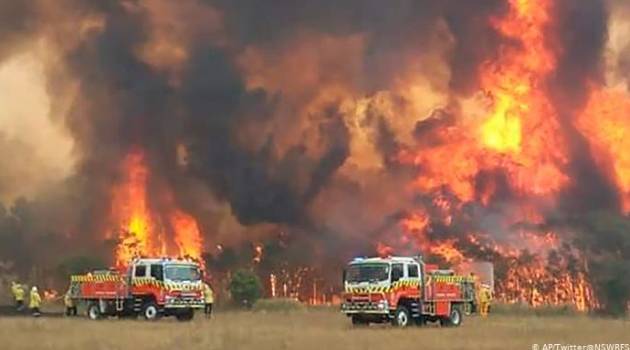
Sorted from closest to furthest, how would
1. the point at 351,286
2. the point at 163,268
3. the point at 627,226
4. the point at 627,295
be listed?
the point at 351,286 < the point at 163,268 < the point at 627,295 < the point at 627,226

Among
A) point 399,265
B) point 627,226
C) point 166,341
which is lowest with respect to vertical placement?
point 166,341

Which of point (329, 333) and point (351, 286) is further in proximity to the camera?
point (351, 286)

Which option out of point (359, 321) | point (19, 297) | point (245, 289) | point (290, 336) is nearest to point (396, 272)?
point (359, 321)

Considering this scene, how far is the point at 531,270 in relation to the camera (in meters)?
75.8

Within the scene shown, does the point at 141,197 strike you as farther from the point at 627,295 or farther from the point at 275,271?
the point at 627,295

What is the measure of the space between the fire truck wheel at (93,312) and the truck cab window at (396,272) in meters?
15.3

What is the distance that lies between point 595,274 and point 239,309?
72.2ft

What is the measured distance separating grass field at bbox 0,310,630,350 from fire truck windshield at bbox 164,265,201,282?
4804 mm

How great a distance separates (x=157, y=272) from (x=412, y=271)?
1214cm

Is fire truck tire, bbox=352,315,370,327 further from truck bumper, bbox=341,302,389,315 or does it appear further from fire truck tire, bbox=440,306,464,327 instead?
fire truck tire, bbox=440,306,464,327

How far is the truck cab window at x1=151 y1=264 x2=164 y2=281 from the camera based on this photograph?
1765 inches

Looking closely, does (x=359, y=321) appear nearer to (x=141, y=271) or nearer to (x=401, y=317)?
(x=401, y=317)

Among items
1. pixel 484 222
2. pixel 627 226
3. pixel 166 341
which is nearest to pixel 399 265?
pixel 166 341

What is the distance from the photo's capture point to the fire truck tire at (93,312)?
46931mm
